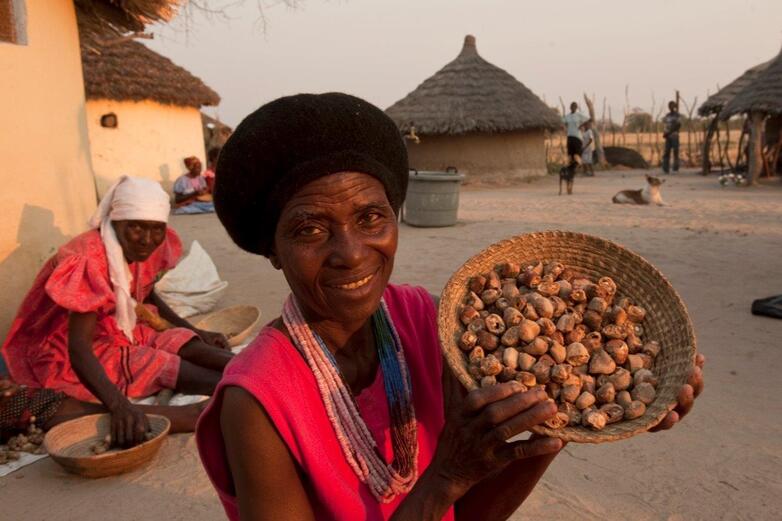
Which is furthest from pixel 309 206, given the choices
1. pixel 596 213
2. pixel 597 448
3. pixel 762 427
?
pixel 596 213

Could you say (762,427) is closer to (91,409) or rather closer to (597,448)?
(597,448)

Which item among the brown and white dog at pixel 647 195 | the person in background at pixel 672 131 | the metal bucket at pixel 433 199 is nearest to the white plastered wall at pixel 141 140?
the metal bucket at pixel 433 199

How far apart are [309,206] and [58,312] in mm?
2547

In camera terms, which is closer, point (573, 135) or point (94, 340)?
point (94, 340)

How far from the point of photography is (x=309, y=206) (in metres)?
1.18

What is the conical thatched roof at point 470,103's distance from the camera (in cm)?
1586

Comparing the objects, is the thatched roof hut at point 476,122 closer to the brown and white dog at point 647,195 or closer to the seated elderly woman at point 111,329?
the brown and white dog at point 647,195

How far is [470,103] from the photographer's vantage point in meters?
16.3

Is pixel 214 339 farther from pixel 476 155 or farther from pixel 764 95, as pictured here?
pixel 476 155

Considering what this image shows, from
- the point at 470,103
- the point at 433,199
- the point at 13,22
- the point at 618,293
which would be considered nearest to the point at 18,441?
the point at 13,22

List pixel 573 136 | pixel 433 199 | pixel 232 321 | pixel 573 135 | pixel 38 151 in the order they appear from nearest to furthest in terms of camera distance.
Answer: pixel 38 151 → pixel 232 321 → pixel 433 199 → pixel 573 136 → pixel 573 135

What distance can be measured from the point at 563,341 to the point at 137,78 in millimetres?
12271

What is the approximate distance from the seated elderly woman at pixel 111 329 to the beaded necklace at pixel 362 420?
1.86m

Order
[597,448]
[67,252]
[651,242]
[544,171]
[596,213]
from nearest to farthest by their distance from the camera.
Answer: [597,448]
[67,252]
[651,242]
[596,213]
[544,171]
